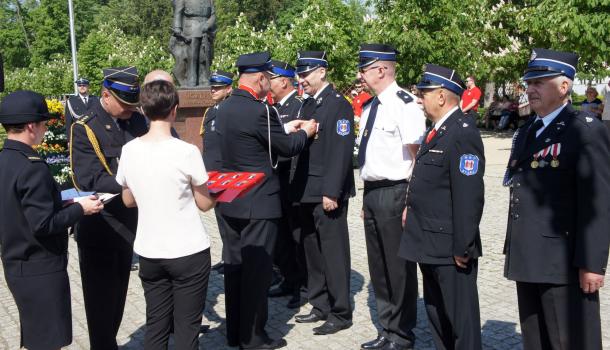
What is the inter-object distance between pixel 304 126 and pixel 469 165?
169cm

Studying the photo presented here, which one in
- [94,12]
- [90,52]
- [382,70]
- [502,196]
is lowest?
[502,196]

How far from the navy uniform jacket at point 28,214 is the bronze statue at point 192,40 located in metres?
11.1

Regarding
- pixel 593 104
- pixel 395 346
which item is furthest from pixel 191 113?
pixel 593 104

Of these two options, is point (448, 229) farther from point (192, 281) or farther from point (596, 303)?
point (192, 281)

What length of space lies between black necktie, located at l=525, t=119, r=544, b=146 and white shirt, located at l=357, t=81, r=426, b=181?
110cm

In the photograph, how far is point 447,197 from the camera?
3793mm

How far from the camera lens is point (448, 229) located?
3.78 m

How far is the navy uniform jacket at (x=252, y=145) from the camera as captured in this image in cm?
461

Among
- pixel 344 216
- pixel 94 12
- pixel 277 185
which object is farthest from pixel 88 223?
pixel 94 12

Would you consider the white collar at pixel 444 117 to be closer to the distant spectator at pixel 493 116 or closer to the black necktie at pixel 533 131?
the black necktie at pixel 533 131

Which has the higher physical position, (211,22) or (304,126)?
(211,22)

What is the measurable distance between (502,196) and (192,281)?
29.7ft

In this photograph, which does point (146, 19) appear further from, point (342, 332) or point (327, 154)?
point (342, 332)

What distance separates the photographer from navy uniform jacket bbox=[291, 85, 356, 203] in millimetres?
5098
